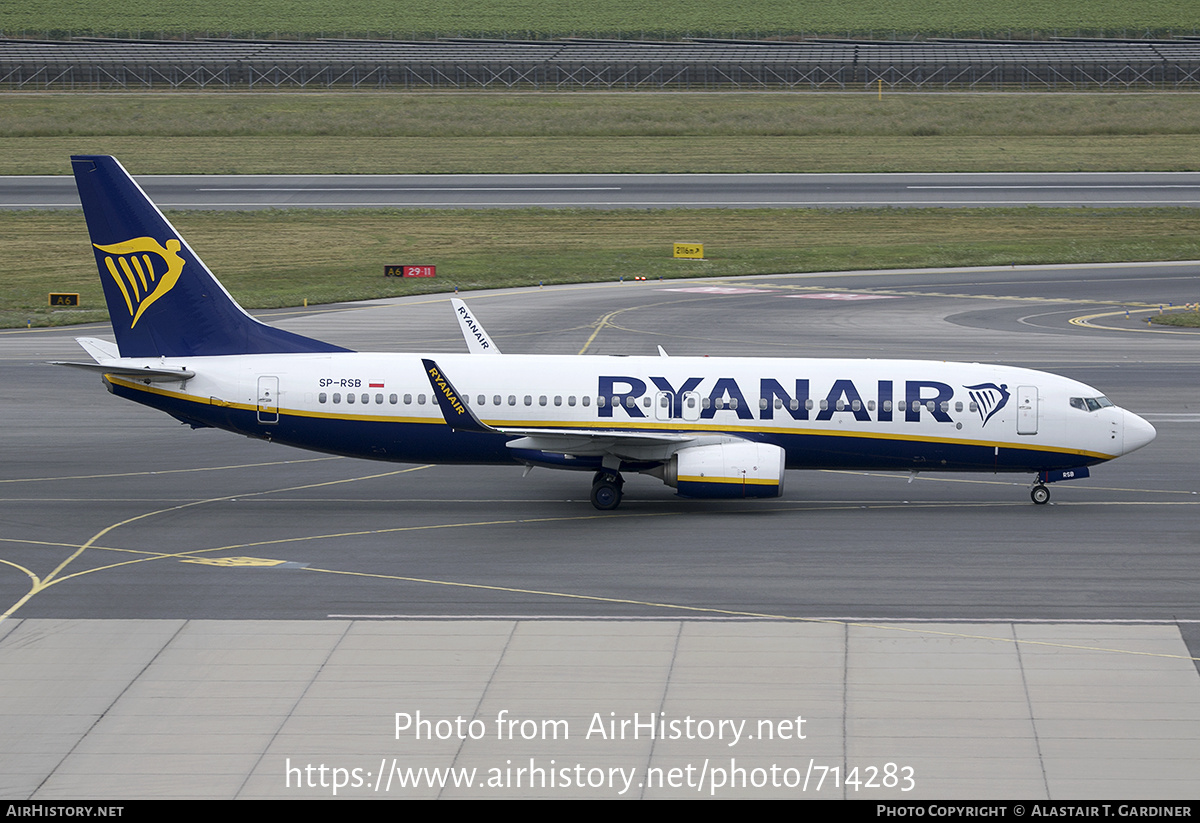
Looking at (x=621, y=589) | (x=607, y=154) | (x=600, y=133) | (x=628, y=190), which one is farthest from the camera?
(x=600, y=133)

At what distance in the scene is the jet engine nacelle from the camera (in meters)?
32.5

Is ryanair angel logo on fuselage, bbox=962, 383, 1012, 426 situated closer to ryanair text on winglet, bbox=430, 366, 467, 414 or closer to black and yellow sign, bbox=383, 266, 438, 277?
ryanair text on winglet, bbox=430, 366, 467, 414

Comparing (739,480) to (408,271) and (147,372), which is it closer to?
(147,372)

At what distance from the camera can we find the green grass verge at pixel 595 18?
165 metres

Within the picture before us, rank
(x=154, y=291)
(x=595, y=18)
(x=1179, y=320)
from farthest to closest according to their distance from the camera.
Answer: (x=595, y=18), (x=1179, y=320), (x=154, y=291)

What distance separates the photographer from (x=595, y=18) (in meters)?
175

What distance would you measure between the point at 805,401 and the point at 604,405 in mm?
5346

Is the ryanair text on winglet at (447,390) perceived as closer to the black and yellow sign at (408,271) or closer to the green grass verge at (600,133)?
the black and yellow sign at (408,271)

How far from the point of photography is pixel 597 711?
21.4 m

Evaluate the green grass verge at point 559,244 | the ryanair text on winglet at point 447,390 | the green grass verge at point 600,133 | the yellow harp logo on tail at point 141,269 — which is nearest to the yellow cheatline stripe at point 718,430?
the ryanair text on winglet at point 447,390

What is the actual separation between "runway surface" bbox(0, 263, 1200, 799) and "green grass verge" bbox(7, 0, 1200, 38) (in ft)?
420

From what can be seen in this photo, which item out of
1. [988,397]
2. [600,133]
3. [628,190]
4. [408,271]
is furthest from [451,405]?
[600,133]

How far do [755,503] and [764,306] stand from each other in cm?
3183
